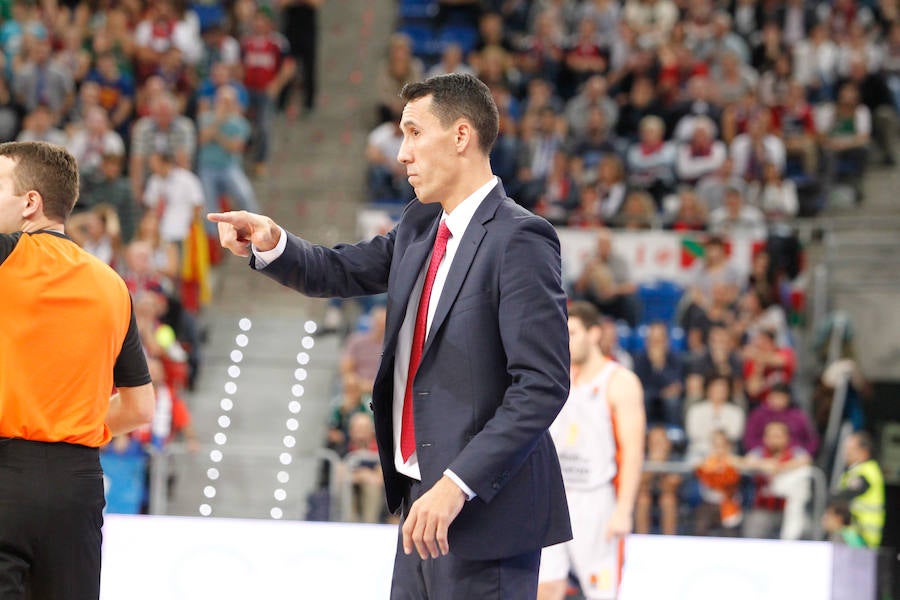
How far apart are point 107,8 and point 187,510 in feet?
27.4

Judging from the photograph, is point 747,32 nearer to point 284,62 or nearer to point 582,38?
point 582,38

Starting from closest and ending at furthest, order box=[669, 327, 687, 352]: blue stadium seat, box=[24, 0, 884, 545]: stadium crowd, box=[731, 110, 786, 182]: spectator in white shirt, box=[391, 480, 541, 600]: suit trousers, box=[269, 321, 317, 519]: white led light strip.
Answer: box=[391, 480, 541, 600]: suit trousers, box=[269, 321, 317, 519]: white led light strip, box=[24, 0, 884, 545]: stadium crowd, box=[669, 327, 687, 352]: blue stadium seat, box=[731, 110, 786, 182]: spectator in white shirt

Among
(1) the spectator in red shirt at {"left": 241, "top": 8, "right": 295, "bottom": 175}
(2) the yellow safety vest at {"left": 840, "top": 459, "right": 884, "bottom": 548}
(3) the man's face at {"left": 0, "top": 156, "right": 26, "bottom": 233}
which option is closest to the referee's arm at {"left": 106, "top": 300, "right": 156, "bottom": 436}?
(3) the man's face at {"left": 0, "top": 156, "right": 26, "bottom": 233}

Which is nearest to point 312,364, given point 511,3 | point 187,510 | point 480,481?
point 187,510

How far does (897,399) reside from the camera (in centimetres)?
1188

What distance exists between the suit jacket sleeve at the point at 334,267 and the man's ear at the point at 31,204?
24.2 inches

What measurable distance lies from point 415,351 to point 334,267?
0.36m

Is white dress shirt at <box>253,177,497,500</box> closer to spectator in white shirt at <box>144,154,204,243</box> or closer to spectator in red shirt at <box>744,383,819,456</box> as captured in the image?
spectator in red shirt at <box>744,383,819,456</box>

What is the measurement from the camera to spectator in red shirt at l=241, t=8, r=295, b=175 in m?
14.1

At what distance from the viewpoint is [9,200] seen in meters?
3.68

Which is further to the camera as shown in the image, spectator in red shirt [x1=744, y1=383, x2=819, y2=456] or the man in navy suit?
spectator in red shirt [x1=744, y1=383, x2=819, y2=456]

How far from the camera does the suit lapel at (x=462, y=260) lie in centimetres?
353

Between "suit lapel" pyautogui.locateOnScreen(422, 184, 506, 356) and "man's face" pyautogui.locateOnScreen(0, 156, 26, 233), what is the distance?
1177mm

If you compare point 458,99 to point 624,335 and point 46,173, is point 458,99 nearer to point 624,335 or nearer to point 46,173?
point 46,173
